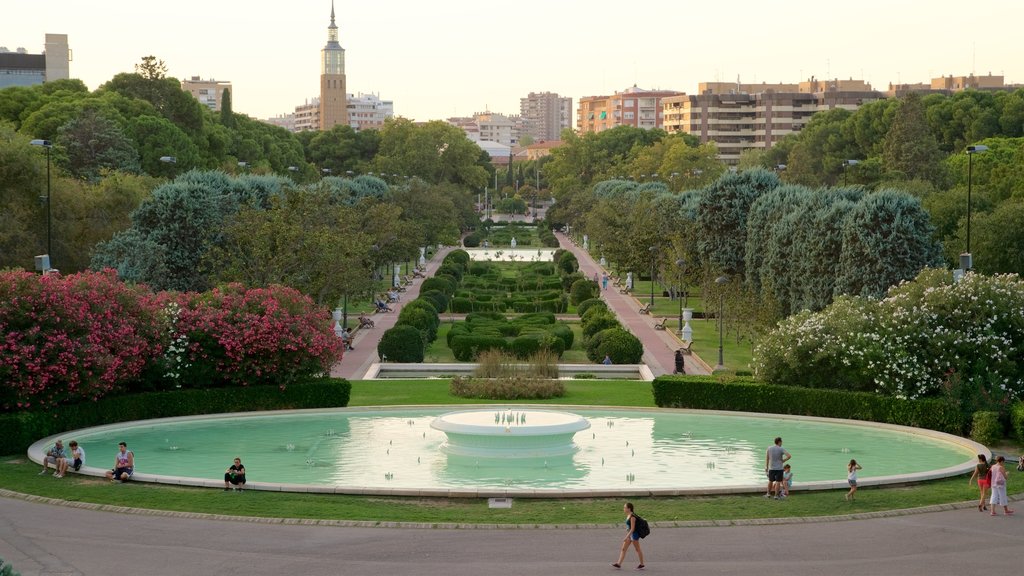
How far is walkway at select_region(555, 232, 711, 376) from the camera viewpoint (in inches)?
1795

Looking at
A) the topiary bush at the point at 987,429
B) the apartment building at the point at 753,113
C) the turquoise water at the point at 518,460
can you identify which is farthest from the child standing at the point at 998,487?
the apartment building at the point at 753,113

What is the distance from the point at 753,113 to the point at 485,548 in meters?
180

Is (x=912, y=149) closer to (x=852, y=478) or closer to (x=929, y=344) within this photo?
(x=929, y=344)

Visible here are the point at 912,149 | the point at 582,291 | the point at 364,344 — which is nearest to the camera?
the point at 364,344

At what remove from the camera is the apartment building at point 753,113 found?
190000 millimetres

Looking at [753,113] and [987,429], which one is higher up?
[753,113]

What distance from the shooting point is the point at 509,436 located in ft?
96.0

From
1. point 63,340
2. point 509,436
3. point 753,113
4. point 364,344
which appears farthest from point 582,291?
point 753,113

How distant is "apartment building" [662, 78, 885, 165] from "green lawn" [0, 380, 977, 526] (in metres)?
168

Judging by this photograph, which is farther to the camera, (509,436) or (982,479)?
(509,436)

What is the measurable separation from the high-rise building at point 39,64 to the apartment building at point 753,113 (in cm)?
8666

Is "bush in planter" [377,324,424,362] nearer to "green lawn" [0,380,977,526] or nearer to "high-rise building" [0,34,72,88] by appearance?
"green lawn" [0,380,977,526]

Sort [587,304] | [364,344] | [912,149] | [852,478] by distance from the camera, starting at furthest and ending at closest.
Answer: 1. [912,149]
2. [587,304]
3. [364,344]
4. [852,478]

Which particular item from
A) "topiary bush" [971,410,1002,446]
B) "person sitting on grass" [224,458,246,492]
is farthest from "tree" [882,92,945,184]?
"person sitting on grass" [224,458,246,492]
